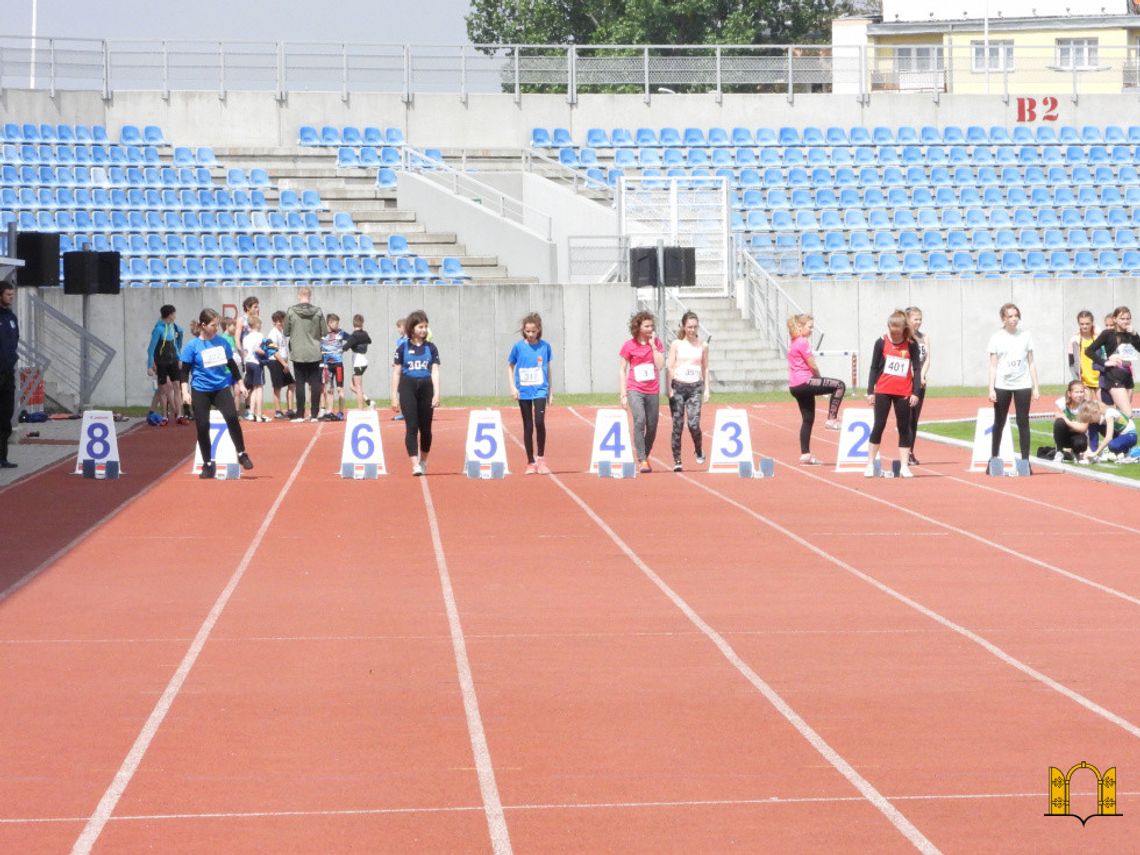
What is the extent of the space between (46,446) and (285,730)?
57.3ft

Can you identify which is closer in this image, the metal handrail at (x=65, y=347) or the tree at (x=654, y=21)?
the metal handrail at (x=65, y=347)

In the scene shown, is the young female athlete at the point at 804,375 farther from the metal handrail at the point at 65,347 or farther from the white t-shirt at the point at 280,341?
the metal handrail at the point at 65,347

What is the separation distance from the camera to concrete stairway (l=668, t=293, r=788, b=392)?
3691 centimetres

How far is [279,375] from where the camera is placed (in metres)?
31.3

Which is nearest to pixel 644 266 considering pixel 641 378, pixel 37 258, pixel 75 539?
pixel 37 258

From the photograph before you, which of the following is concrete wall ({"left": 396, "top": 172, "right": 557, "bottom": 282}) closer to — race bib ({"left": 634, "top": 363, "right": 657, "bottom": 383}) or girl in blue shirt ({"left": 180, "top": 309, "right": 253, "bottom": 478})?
race bib ({"left": 634, "top": 363, "right": 657, "bottom": 383})

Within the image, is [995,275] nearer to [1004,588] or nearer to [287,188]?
[287,188]

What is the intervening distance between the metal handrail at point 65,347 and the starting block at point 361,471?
12519 mm

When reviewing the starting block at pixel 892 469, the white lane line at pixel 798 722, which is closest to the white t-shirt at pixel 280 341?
the starting block at pixel 892 469

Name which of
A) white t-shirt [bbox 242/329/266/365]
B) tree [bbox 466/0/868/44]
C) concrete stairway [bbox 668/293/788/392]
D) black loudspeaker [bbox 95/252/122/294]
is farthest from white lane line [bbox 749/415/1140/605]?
tree [bbox 466/0/868/44]

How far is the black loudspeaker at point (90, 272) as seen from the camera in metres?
29.8

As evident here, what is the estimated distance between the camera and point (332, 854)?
640 cm

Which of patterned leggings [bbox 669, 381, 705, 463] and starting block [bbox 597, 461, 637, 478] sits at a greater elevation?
patterned leggings [bbox 669, 381, 705, 463]

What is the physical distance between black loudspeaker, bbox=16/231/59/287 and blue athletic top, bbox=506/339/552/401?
11.1 meters
